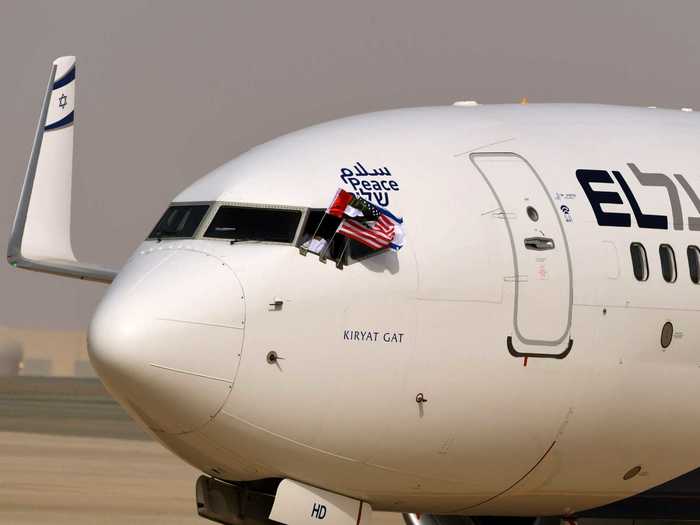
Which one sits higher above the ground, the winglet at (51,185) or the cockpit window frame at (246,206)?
the winglet at (51,185)

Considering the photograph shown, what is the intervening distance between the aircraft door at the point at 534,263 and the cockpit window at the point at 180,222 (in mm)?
2537

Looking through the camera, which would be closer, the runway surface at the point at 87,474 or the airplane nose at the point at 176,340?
the airplane nose at the point at 176,340

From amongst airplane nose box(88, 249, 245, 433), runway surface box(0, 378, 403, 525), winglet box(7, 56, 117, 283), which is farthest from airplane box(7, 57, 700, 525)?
winglet box(7, 56, 117, 283)

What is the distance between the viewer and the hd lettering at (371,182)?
1525cm

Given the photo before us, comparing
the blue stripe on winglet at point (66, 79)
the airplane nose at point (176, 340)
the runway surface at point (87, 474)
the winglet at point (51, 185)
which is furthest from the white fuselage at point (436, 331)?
the blue stripe on winglet at point (66, 79)

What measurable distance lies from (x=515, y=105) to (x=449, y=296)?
322cm

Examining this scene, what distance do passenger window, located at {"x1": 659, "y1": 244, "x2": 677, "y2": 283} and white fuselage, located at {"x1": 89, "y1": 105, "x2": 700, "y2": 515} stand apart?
7 centimetres

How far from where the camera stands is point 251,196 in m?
15.2

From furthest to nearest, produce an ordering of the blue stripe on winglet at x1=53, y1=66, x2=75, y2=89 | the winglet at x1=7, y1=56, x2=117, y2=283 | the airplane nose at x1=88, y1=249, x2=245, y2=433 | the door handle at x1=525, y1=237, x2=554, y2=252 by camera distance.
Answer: the blue stripe on winglet at x1=53, y1=66, x2=75, y2=89, the winglet at x1=7, y1=56, x2=117, y2=283, the door handle at x1=525, y1=237, x2=554, y2=252, the airplane nose at x1=88, y1=249, x2=245, y2=433

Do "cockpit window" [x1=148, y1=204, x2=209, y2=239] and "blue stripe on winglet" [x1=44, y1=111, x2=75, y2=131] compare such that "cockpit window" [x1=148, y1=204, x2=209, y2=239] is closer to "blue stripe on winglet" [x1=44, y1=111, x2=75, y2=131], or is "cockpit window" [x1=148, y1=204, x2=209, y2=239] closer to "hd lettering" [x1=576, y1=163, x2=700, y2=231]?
"hd lettering" [x1=576, y1=163, x2=700, y2=231]

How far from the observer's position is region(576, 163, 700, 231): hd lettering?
53.4 ft

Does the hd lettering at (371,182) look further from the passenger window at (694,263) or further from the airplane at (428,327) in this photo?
the passenger window at (694,263)

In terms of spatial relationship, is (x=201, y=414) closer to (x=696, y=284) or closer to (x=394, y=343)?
(x=394, y=343)

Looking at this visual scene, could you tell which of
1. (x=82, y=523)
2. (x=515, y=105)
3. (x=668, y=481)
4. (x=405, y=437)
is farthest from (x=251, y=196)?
(x=82, y=523)
